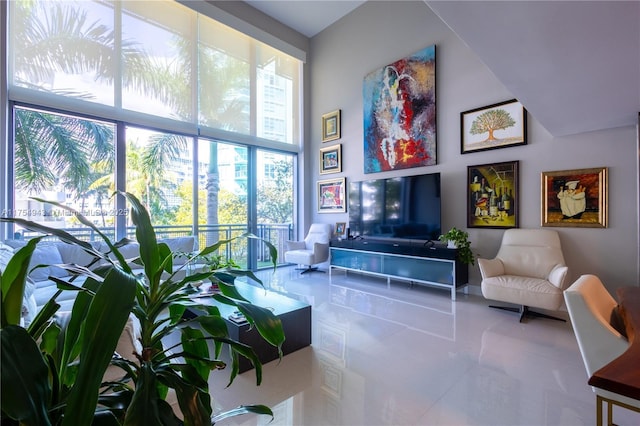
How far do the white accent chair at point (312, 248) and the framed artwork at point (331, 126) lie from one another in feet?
5.72

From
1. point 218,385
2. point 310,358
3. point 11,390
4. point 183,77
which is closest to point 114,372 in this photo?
point 11,390

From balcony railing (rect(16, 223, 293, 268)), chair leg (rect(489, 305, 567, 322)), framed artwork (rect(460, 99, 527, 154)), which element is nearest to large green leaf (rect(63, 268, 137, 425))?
chair leg (rect(489, 305, 567, 322))

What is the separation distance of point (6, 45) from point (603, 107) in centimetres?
603

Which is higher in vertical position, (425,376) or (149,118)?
(149,118)

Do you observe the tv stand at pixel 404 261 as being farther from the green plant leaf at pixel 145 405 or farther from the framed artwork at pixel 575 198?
the green plant leaf at pixel 145 405

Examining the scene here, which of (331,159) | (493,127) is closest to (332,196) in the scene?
(331,159)

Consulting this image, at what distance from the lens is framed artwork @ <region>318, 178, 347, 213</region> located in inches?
214

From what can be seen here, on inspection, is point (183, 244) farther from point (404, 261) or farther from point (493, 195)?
point (493, 195)

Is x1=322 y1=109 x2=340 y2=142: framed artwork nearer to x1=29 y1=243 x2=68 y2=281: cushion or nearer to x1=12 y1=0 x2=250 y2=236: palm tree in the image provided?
x1=12 y1=0 x2=250 y2=236: palm tree

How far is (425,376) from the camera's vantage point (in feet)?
6.30

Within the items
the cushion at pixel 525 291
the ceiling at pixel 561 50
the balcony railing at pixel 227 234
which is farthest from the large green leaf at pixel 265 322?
the balcony railing at pixel 227 234

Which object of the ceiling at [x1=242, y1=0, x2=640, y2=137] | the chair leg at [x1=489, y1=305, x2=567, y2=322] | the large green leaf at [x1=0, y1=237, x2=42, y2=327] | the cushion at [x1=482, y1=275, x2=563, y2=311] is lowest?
the chair leg at [x1=489, y1=305, x2=567, y2=322]

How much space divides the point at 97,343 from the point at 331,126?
18.5 ft

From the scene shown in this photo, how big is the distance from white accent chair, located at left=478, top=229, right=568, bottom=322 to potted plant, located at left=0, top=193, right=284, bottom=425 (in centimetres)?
302
